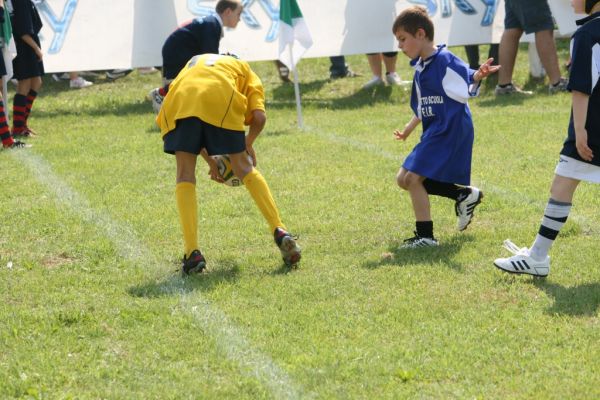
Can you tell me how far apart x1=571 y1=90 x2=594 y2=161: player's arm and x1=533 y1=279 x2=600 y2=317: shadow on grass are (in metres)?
0.70

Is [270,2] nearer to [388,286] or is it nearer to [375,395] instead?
[388,286]

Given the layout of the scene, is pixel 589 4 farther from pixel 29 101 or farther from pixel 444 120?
pixel 29 101

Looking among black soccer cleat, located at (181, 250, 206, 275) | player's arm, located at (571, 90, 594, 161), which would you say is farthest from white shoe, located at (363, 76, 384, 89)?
player's arm, located at (571, 90, 594, 161)

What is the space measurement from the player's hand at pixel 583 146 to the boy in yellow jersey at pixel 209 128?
68.5 inches

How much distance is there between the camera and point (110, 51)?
1276cm

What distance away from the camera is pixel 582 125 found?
4980 mm

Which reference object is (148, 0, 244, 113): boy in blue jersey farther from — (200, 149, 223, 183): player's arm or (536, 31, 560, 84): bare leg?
(536, 31, 560, 84): bare leg

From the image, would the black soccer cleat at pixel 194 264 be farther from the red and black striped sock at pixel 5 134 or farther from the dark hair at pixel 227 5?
the red and black striped sock at pixel 5 134

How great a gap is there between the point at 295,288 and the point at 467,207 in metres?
1.64

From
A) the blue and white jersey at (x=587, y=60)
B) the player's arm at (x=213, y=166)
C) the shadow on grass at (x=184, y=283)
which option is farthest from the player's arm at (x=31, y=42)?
the blue and white jersey at (x=587, y=60)

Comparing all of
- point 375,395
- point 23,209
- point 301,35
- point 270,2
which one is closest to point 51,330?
point 375,395

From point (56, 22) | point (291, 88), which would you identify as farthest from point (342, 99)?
point (56, 22)

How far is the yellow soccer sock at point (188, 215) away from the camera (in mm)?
5758

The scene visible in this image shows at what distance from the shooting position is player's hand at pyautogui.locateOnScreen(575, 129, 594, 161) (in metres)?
4.98
